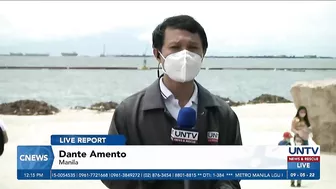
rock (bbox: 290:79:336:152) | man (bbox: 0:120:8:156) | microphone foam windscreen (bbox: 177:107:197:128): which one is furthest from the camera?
rock (bbox: 290:79:336:152)

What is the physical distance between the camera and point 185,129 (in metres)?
1.53

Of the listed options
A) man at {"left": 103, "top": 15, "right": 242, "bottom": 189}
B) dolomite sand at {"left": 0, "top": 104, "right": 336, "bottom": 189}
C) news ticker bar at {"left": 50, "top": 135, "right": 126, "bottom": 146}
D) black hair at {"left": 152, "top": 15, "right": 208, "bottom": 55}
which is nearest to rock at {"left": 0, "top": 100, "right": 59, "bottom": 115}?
dolomite sand at {"left": 0, "top": 104, "right": 336, "bottom": 189}

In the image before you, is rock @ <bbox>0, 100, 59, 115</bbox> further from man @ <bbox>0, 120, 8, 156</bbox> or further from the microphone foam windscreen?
the microphone foam windscreen

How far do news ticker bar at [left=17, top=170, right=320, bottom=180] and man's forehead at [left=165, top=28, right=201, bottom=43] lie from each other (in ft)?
1.42

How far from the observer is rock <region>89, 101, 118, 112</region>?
6.77 feet

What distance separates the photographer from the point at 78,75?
7.09ft

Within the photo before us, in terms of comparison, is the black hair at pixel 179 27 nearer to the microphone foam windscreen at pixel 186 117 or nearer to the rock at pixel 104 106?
the microphone foam windscreen at pixel 186 117

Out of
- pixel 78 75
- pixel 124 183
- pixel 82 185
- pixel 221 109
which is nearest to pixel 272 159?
pixel 221 109

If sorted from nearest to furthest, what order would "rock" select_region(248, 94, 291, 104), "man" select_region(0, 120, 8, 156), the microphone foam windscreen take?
the microphone foam windscreen < "man" select_region(0, 120, 8, 156) < "rock" select_region(248, 94, 291, 104)

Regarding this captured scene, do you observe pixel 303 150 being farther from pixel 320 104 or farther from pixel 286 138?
pixel 320 104

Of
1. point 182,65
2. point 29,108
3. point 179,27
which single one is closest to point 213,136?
point 182,65

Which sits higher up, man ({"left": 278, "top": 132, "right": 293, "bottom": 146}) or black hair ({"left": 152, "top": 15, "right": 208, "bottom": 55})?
black hair ({"left": 152, "top": 15, "right": 208, "bottom": 55})

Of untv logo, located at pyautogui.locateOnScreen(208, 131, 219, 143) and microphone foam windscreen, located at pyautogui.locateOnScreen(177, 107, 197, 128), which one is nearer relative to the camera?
microphone foam windscreen, located at pyautogui.locateOnScreen(177, 107, 197, 128)

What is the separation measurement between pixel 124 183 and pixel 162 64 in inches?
16.6
